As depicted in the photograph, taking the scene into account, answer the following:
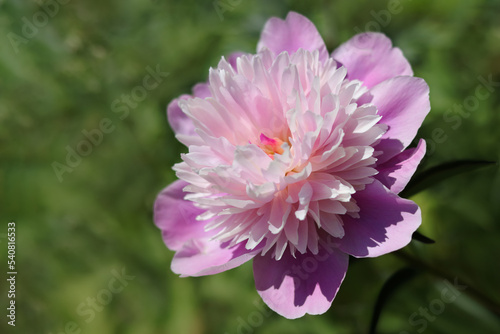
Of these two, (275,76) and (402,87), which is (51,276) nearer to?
(275,76)

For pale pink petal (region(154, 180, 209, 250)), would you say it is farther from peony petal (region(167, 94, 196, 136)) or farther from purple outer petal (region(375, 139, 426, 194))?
purple outer petal (region(375, 139, 426, 194))

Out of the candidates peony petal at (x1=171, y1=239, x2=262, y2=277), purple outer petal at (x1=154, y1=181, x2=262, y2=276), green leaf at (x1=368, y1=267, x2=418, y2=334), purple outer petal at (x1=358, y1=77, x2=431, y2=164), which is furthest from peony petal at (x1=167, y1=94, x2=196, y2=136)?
green leaf at (x1=368, y1=267, x2=418, y2=334)

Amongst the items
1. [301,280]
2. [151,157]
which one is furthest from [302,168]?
[151,157]

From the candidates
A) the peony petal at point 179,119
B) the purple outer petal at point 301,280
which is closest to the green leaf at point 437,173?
the purple outer petal at point 301,280

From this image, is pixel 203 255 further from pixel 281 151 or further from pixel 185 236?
pixel 281 151

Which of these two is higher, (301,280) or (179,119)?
(179,119)

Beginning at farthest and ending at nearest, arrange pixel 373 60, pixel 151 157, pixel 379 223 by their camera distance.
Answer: pixel 151 157, pixel 373 60, pixel 379 223

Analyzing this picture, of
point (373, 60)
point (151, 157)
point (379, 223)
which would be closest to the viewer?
point (379, 223)
